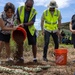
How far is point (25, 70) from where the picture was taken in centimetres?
795

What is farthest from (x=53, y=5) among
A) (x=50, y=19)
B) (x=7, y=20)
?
(x=7, y=20)

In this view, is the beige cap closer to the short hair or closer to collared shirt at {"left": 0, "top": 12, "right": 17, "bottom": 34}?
collared shirt at {"left": 0, "top": 12, "right": 17, "bottom": 34}

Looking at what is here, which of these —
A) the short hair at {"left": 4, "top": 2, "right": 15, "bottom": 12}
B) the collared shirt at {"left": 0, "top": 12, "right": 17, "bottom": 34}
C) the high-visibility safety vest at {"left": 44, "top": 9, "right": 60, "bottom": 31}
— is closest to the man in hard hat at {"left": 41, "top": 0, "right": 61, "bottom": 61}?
the high-visibility safety vest at {"left": 44, "top": 9, "right": 60, "bottom": 31}

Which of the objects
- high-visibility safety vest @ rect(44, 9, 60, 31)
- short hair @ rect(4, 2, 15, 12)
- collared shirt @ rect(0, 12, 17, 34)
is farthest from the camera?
high-visibility safety vest @ rect(44, 9, 60, 31)

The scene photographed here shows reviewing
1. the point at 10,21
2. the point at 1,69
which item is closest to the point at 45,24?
the point at 10,21

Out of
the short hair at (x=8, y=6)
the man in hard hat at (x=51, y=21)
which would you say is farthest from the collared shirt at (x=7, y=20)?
the man in hard hat at (x=51, y=21)

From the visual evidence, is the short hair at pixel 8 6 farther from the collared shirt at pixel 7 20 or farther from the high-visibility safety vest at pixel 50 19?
the high-visibility safety vest at pixel 50 19

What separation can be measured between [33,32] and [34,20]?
1.07ft

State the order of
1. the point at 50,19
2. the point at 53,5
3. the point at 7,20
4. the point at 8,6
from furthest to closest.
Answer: the point at 50,19 < the point at 53,5 < the point at 7,20 < the point at 8,6

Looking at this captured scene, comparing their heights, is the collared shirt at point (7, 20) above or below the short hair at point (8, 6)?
below

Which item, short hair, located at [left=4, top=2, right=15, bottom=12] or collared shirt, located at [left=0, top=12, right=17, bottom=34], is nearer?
short hair, located at [left=4, top=2, right=15, bottom=12]

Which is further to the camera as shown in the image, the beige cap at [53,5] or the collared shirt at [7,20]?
the beige cap at [53,5]

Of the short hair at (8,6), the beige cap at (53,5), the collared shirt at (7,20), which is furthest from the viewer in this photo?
the beige cap at (53,5)

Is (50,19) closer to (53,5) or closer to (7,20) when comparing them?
(53,5)
